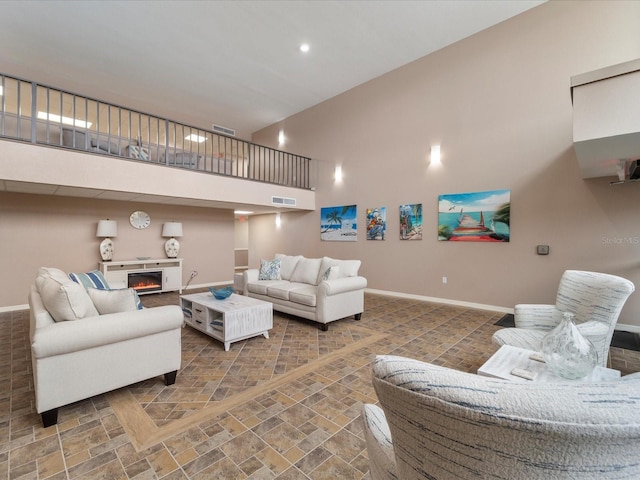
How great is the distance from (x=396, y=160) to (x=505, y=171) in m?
2.12

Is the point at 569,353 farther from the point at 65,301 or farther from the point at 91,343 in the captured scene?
the point at 65,301

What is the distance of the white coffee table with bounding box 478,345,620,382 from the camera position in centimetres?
180

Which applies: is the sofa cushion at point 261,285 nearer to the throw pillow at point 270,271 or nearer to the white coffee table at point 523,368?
the throw pillow at point 270,271

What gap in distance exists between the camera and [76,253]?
605 centimetres

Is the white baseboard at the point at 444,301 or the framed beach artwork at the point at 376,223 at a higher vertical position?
the framed beach artwork at the point at 376,223

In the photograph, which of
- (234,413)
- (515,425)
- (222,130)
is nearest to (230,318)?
(234,413)

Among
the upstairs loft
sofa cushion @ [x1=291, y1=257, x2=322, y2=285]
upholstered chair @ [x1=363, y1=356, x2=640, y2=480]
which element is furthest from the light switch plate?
the upstairs loft

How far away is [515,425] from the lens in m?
0.48

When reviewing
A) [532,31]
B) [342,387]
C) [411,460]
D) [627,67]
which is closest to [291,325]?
[342,387]

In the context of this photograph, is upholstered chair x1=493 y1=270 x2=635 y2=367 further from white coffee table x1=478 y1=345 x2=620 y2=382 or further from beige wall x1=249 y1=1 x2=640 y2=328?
beige wall x1=249 y1=1 x2=640 y2=328

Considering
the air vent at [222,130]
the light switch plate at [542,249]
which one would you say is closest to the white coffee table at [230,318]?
the light switch plate at [542,249]

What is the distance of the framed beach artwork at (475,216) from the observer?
16.5ft

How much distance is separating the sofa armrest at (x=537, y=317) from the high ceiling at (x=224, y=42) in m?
4.63

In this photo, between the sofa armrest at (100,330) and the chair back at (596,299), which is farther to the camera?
the chair back at (596,299)
